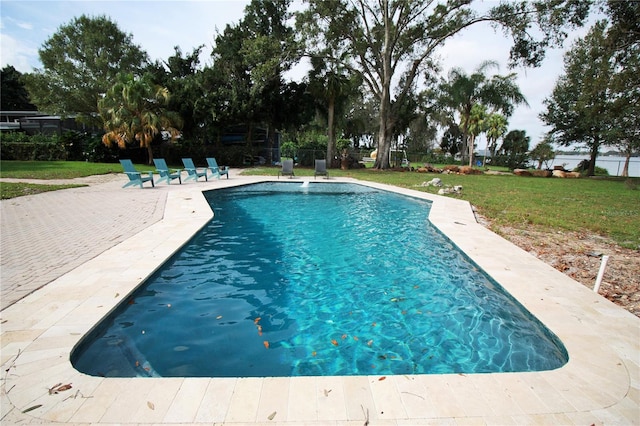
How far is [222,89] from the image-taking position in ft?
78.7

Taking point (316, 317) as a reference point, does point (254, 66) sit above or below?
above

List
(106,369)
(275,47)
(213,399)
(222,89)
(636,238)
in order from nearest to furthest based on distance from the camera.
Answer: (213,399), (106,369), (636,238), (275,47), (222,89)

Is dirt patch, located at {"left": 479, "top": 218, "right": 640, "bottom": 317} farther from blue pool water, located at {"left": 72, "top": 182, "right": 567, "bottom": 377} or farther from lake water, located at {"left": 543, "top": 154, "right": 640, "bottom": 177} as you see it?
lake water, located at {"left": 543, "top": 154, "right": 640, "bottom": 177}

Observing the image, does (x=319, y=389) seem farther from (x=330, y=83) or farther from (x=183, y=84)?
(x=183, y=84)

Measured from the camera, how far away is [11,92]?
40531mm

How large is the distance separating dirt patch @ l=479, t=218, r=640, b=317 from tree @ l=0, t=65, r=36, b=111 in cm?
5492

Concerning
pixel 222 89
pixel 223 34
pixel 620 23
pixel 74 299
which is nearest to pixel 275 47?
pixel 222 89

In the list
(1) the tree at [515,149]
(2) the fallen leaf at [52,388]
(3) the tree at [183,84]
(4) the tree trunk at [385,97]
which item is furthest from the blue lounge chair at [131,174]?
(1) the tree at [515,149]

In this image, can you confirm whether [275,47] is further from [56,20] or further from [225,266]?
[56,20]

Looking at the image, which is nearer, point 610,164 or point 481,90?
point 481,90

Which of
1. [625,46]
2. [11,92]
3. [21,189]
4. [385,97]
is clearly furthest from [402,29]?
[11,92]

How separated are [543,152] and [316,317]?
36564mm

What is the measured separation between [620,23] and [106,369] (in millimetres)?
15925

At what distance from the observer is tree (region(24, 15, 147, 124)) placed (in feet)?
90.1
